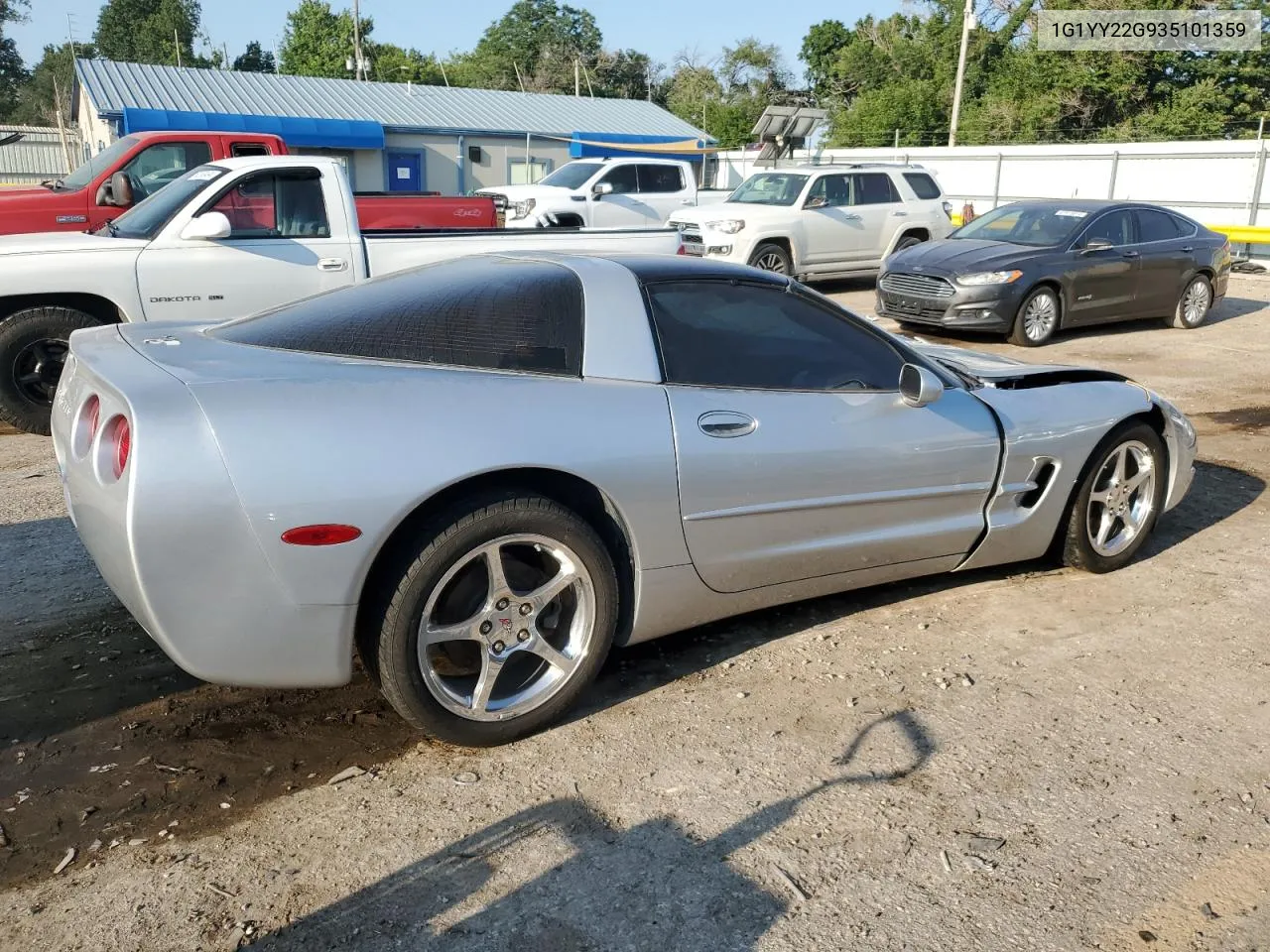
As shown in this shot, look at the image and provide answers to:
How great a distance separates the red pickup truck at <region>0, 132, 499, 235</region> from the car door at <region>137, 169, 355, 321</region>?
48.2 inches

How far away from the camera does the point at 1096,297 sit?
11.7m

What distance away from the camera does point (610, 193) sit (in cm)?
1686

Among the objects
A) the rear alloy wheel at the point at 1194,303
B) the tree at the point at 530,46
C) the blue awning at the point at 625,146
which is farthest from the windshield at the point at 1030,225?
the tree at the point at 530,46

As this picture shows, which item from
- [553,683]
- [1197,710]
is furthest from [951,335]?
[553,683]

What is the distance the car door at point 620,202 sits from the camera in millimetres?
16547

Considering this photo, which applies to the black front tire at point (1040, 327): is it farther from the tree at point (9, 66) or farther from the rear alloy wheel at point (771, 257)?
the tree at point (9, 66)

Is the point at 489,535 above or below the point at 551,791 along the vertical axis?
above

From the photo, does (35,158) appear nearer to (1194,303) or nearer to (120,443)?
(1194,303)

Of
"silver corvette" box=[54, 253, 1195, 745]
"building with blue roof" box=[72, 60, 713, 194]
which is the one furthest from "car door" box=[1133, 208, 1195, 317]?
"building with blue roof" box=[72, 60, 713, 194]

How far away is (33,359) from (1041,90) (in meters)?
38.4

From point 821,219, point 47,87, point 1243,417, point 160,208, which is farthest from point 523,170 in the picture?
point 47,87

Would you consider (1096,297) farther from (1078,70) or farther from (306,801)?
(1078,70)

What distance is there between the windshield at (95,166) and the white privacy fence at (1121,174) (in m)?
19.7

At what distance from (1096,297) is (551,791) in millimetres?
10522
